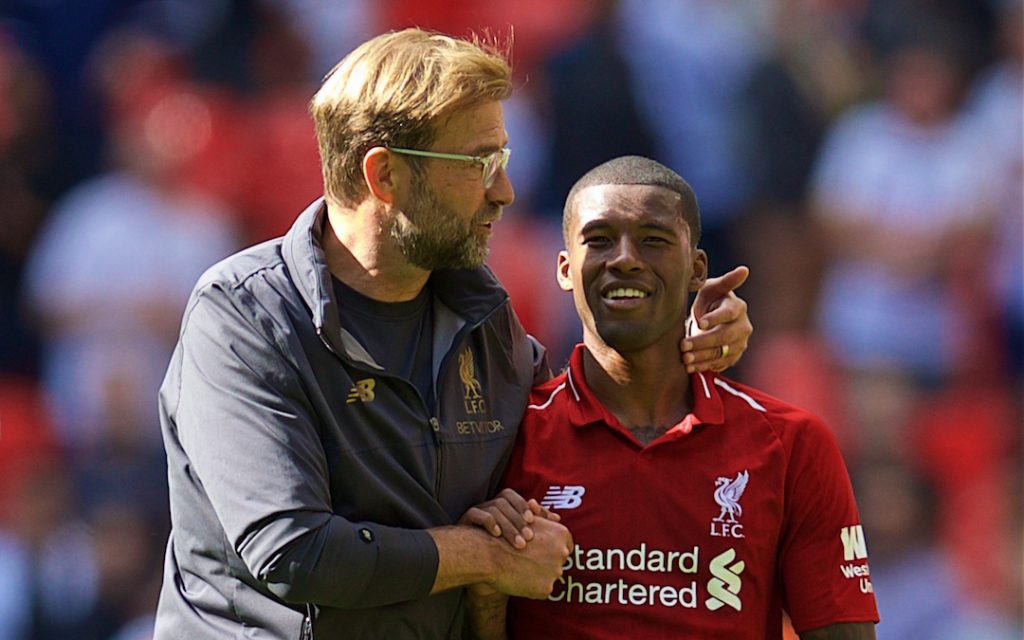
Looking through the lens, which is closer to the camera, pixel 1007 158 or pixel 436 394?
pixel 436 394

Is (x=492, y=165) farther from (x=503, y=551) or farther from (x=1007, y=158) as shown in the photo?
(x=1007, y=158)

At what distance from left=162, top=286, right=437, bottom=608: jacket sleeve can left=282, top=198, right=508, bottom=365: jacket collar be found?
0.11 meters

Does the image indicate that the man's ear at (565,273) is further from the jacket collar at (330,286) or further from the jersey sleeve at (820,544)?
the jersey sleeve at (820,544)

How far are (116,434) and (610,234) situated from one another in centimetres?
396

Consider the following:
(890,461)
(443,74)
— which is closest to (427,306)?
(443,74)

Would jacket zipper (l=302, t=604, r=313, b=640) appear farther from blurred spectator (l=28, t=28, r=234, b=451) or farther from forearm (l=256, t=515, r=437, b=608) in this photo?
blurred spectator (l=28, t=28, r=234, b=451)

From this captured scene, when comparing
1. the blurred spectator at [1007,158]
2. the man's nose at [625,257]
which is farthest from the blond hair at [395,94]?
the blurred spectator at [1007,158]

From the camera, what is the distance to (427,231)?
327cm

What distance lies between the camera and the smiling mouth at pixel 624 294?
3.31m

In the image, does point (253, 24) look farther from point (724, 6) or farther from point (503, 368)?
point (503, 368)

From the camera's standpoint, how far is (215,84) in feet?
23.7

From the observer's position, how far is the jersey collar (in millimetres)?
3336

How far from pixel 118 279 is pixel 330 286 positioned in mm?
3921

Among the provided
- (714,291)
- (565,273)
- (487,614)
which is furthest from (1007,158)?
(487,614)
